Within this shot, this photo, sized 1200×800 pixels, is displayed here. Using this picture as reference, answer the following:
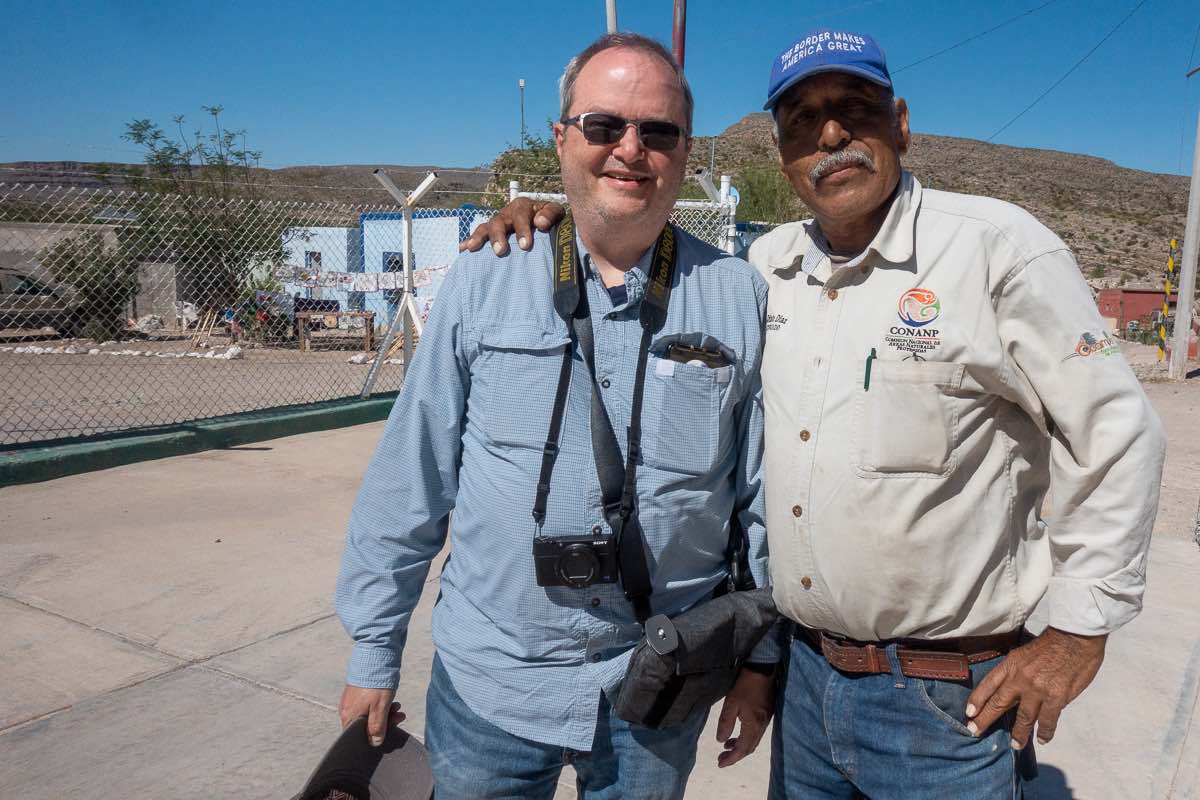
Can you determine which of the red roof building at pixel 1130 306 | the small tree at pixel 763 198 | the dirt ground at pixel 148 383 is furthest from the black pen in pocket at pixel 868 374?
the red roof building at pixel 1130 306

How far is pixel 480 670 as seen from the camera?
1.86 meters

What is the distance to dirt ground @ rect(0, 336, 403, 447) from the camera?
9.68m

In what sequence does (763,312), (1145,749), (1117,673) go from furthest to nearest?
(1117,673)
(1145,749)
(763,312)

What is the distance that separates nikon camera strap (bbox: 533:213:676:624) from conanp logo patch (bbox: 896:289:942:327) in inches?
18.6

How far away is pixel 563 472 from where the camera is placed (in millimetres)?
1793

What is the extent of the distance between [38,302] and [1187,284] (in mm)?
17817

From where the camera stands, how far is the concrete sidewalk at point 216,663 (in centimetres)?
308

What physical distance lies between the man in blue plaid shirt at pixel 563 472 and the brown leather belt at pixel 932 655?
34cm

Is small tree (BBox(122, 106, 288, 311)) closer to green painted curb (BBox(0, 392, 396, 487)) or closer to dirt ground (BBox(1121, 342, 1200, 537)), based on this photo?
green painted curb (BBox(0, 392, 396, 487))

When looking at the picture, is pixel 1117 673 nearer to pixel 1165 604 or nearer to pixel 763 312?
pixel 1165 604

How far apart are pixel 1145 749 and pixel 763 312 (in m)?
2.54

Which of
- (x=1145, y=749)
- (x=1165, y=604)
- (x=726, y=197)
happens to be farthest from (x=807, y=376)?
(x=726, y=197)

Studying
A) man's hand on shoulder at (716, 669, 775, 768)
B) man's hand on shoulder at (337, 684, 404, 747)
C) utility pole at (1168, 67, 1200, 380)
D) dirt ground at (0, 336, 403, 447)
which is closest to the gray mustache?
man's hand on shoulder at (716, 669, 775, 768)

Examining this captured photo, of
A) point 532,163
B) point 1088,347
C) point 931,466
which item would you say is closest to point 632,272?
point 931,466
